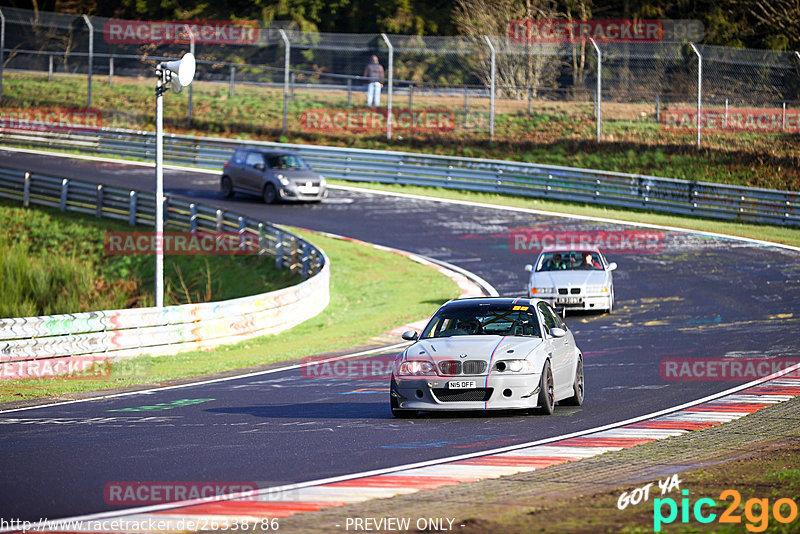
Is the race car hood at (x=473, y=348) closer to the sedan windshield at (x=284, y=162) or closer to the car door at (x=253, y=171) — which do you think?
the sedan windshield at (x=284, y=162)

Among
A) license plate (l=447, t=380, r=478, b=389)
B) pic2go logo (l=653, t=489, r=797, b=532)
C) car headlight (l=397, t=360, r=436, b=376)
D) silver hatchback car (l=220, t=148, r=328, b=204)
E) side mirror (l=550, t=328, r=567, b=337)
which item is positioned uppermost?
silver hatchback car (l=220, t=148, r=328, b=204)

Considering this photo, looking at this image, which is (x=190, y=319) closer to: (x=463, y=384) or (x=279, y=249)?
(x=463, y=384)

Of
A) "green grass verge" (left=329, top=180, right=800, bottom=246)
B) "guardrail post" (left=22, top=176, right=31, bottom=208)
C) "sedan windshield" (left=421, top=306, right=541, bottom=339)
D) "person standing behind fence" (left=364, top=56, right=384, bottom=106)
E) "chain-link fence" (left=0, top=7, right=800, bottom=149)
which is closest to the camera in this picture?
"sedan windshield" (left=421, top=306, right=541, bottom=339)

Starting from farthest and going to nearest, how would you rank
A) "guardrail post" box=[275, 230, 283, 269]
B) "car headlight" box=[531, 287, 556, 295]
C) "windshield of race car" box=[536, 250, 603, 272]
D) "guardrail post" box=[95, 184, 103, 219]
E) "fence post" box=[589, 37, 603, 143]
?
"fence post" box=[589, 37, 603, 143], "guardrail post" box=[95, 184, 103, 219], "guardrail post" box=[275, 230, 283, 269], "windshield of race car" box=[536, 250, 603, 272], "car headlight" box=[531, 287, 556, 295]

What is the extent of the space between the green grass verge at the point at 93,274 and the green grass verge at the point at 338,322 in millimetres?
1984

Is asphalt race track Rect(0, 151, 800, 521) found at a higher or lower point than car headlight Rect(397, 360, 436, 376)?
lower

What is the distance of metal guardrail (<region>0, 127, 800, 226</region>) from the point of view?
1303 inches

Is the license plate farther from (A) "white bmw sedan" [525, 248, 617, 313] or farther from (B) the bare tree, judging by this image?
(B) the bare tree

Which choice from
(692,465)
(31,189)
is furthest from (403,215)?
(692,465)

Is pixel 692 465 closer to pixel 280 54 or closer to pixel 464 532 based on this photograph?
pixel 464 532

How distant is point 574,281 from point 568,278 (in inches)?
8.1

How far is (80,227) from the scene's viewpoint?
113 feet

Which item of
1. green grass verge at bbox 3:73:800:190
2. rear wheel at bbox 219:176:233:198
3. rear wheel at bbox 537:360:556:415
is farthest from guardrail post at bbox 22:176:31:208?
rear wheel at bbox 537:360:556:415

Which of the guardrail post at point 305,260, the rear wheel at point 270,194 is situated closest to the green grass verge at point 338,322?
the guardrail post at point 305,260
